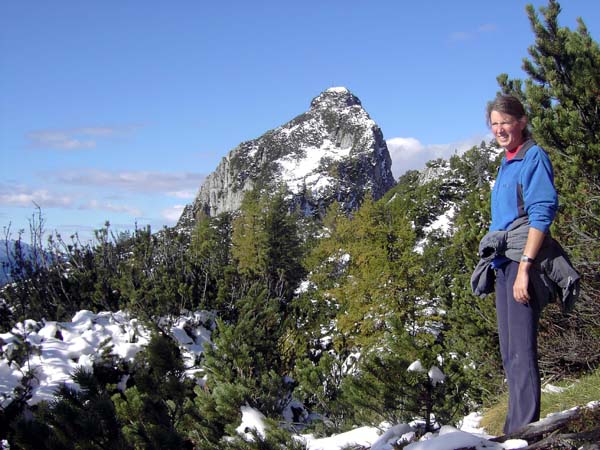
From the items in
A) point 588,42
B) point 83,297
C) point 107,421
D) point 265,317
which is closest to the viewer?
point 107,421

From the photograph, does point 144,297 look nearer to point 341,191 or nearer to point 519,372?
point 519,372

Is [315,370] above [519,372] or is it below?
below

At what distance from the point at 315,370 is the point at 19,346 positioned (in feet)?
12.4

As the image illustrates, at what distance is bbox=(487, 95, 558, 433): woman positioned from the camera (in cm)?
246

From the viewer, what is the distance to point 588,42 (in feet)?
19.0

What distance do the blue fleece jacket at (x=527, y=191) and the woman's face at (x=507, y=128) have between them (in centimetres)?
7

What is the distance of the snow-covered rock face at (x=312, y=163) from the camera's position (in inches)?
5044

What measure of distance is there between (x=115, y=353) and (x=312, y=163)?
137 metres

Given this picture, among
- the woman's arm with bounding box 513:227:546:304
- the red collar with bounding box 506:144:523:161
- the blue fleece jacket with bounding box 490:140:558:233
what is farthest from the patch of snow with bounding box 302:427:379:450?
the red collar with bounding box 506:144:523:161

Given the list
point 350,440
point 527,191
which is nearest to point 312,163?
point 350,440

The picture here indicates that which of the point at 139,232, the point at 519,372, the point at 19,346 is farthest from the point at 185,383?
the point at 139,232

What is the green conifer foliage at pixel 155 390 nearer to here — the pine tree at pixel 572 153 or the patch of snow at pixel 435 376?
the patch of snow at pixel 435 376

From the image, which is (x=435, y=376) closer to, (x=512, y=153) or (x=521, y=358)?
(x=521, y=358)

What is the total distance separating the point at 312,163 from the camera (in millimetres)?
142375
